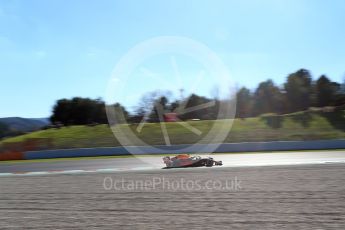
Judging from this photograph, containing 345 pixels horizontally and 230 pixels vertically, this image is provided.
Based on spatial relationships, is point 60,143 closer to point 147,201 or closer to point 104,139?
point 104,139

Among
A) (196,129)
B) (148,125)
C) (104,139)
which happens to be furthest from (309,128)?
(104,139)

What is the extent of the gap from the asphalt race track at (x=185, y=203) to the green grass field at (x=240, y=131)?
23528 millimetres

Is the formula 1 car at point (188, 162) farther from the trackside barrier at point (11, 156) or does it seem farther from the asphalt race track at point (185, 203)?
the trackside barrier at point (11, 156)

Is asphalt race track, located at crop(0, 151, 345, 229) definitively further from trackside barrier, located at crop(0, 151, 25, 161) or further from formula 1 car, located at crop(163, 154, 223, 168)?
trackside barrier, located at crop(0, 151, 25, 161)

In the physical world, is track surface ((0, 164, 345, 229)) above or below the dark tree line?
below

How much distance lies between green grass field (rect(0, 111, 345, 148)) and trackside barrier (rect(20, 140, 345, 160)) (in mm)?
4854

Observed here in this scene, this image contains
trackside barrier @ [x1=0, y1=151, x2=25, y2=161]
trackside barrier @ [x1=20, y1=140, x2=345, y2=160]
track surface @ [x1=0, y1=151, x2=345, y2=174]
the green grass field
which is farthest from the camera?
the green grass field

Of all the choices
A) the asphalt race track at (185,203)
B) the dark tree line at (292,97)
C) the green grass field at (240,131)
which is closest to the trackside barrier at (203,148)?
the green grass field at (240,131)

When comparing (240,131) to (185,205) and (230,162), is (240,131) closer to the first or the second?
(230,162)

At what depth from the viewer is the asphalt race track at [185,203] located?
6.86 m

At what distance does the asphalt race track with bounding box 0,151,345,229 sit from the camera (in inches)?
270

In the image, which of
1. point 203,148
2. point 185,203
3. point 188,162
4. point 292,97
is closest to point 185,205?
point 185,203

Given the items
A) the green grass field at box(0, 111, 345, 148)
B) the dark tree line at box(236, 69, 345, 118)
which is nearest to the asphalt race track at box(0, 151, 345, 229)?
the green grass field at box(0, 111, 345, 148)

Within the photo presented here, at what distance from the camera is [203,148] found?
31344 millimetres
